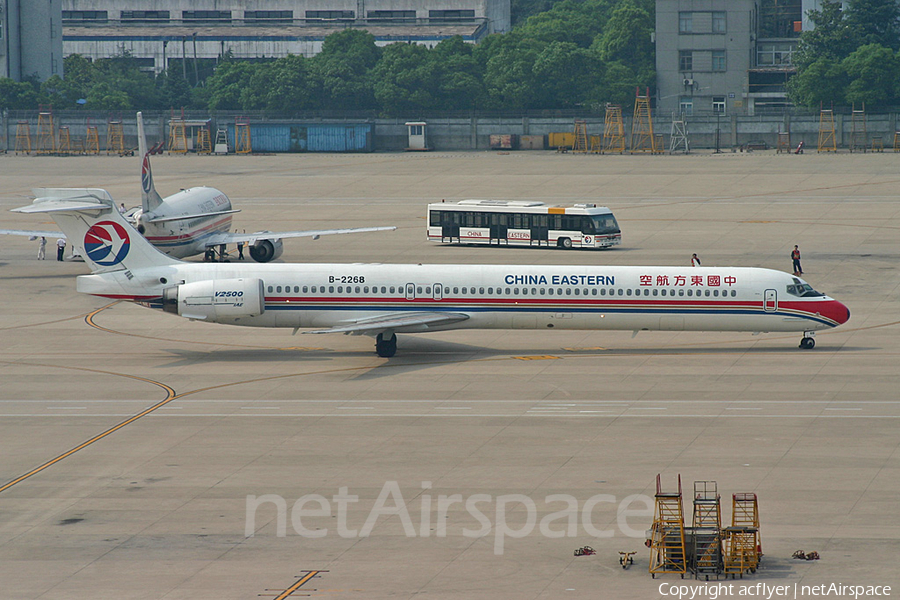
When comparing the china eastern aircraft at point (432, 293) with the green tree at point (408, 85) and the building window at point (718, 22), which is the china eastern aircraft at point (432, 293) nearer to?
the green tree at point (408, 85)

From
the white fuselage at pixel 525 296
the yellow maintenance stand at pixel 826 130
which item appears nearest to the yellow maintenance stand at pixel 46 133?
the yellow maintenance stand at pixel 826 130

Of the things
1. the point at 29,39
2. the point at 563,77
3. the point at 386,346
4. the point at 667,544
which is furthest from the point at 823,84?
the point at 667,544

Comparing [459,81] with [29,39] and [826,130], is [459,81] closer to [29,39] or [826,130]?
[826,130]

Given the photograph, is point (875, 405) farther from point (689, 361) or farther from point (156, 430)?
point (156, 430)

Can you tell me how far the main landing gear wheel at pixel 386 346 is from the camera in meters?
49.7

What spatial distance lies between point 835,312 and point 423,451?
22212 millimetres

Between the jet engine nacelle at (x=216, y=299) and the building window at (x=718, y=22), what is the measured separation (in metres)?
132

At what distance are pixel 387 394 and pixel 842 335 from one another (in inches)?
892

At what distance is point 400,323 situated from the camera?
158 ft

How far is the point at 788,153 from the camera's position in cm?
14262

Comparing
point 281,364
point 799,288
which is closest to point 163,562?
point 281,364

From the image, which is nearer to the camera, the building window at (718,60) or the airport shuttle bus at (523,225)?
the airport shuttle bus at (523,225)

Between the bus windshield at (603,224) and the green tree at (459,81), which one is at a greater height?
the green tree at (459,81)

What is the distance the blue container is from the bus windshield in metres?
83.0
